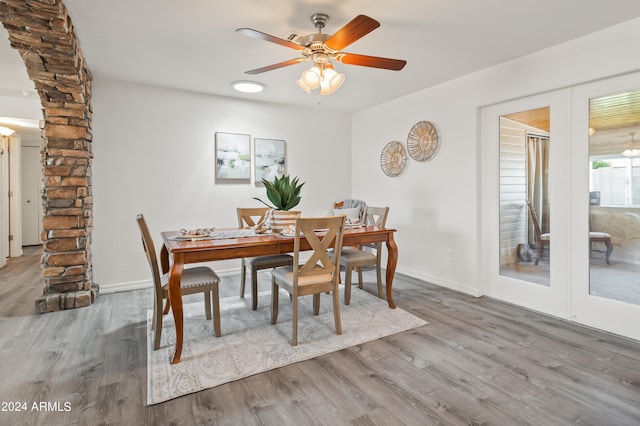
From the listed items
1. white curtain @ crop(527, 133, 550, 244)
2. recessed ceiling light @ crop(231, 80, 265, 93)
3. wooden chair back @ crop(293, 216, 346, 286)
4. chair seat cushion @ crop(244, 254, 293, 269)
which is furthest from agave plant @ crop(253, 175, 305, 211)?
white curtain @ crop(527, 133, 550, 244)

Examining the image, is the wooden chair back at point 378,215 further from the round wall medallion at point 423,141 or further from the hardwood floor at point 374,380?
the hardwood floor at point 374,380

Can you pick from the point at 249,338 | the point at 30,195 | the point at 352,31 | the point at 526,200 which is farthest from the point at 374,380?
the point at 30,195

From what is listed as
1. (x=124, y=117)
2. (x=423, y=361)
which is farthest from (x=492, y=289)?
(x=124, y=117)

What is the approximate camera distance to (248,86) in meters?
3.94

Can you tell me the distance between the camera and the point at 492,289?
360 centimetres

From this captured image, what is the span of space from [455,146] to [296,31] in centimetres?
218

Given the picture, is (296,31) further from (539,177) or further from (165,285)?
(539,177)

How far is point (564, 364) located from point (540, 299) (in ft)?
3.43

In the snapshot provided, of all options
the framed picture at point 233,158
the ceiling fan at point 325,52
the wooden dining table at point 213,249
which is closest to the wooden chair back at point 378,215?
the wooden dining table at point 213,249

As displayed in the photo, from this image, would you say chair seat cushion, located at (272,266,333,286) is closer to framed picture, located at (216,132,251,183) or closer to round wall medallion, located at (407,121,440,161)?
framed picture, located at (216,132,251,183)

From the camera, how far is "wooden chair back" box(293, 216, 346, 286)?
2.45 m

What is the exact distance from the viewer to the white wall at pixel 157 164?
382 centimetres

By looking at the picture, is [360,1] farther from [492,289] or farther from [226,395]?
[492,289]

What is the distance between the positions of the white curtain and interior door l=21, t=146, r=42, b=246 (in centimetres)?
873
